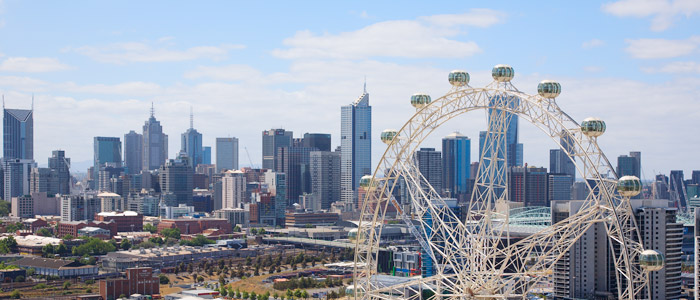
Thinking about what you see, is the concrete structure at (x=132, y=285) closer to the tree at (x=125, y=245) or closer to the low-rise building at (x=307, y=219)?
the tree at (x=125, y=245)

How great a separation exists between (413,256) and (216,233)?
185ft

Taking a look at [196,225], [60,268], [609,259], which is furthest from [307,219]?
[609,259]

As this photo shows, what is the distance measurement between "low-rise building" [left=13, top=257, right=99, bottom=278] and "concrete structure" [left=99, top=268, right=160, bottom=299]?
18058 millimetres

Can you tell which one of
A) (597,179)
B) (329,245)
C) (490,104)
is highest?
(490,104)

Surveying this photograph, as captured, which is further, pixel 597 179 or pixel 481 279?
pixel 481 279

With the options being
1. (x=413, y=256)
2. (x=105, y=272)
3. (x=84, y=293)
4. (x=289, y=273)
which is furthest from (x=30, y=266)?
(x=413, y=256)

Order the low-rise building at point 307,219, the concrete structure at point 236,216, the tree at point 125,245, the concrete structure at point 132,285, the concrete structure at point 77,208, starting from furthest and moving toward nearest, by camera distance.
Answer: the low-rise building at point 307,219
the concrete structure at point 236,216
the concrete structure at point 77,208
the tree at point 125,245
the concrete structure at point 132,285

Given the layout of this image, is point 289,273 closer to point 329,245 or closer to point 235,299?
point 235,299

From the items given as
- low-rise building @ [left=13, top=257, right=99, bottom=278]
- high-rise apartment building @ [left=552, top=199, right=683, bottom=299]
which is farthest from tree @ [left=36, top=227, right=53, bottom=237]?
high-rise apartment building @ [left=552, top=199, right=683, bottom=299]

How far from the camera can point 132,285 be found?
82875 millimetres

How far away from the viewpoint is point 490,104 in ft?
137

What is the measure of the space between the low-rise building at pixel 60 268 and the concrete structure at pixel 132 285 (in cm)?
1806

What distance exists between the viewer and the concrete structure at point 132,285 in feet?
266

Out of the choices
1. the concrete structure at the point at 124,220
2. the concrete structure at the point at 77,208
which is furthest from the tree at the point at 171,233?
the concrete structure at the point at 77,208
